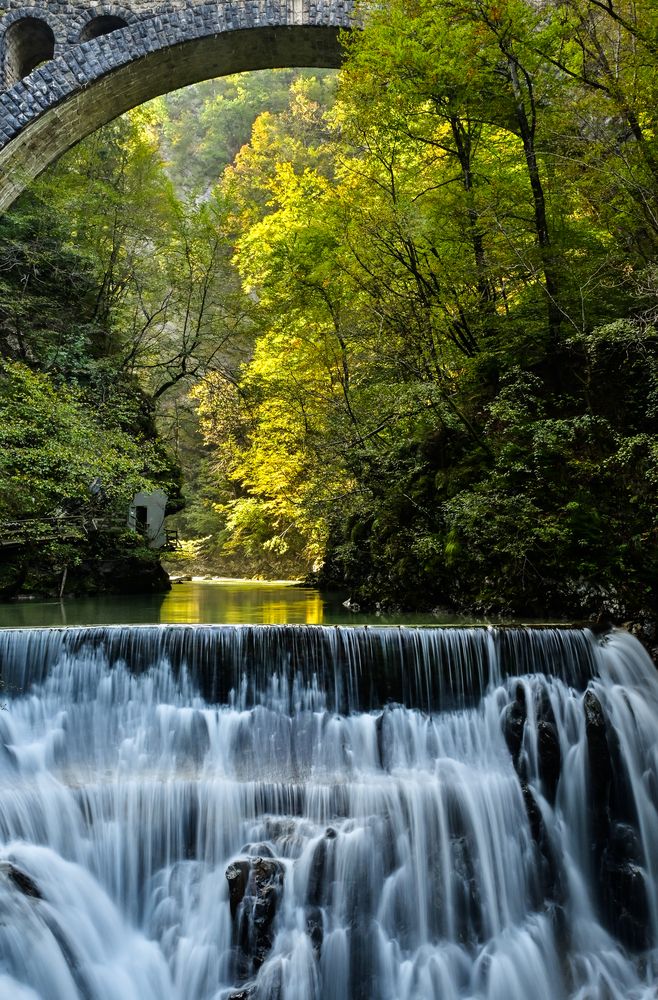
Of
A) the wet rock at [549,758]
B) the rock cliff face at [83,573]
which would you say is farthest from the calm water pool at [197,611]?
the wet rock at [549,758]

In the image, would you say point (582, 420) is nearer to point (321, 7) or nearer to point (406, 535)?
point (406, 535)

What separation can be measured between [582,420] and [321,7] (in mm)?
Answer: 11402

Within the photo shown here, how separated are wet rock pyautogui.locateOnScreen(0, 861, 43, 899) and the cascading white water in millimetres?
29

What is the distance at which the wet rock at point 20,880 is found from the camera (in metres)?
5.38

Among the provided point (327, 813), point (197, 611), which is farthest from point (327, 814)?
point (197, 611)

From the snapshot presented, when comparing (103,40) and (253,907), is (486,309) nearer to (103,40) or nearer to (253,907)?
(253,907)

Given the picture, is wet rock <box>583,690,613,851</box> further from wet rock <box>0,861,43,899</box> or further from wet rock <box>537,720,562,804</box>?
wet rock <box>0,861,43,899</box>

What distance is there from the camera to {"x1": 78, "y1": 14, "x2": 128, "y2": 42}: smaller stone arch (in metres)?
14.7

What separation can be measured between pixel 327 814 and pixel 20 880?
2.45 meters

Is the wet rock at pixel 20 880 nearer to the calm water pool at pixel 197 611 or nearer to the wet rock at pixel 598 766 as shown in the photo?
the calm water pool at pixel 197 611

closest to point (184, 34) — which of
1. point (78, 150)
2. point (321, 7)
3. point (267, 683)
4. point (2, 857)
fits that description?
point (321, 7)

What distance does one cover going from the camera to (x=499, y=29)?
8461 mm

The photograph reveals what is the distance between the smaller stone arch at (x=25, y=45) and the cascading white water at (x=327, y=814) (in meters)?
13.6

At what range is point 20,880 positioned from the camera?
214 inches
